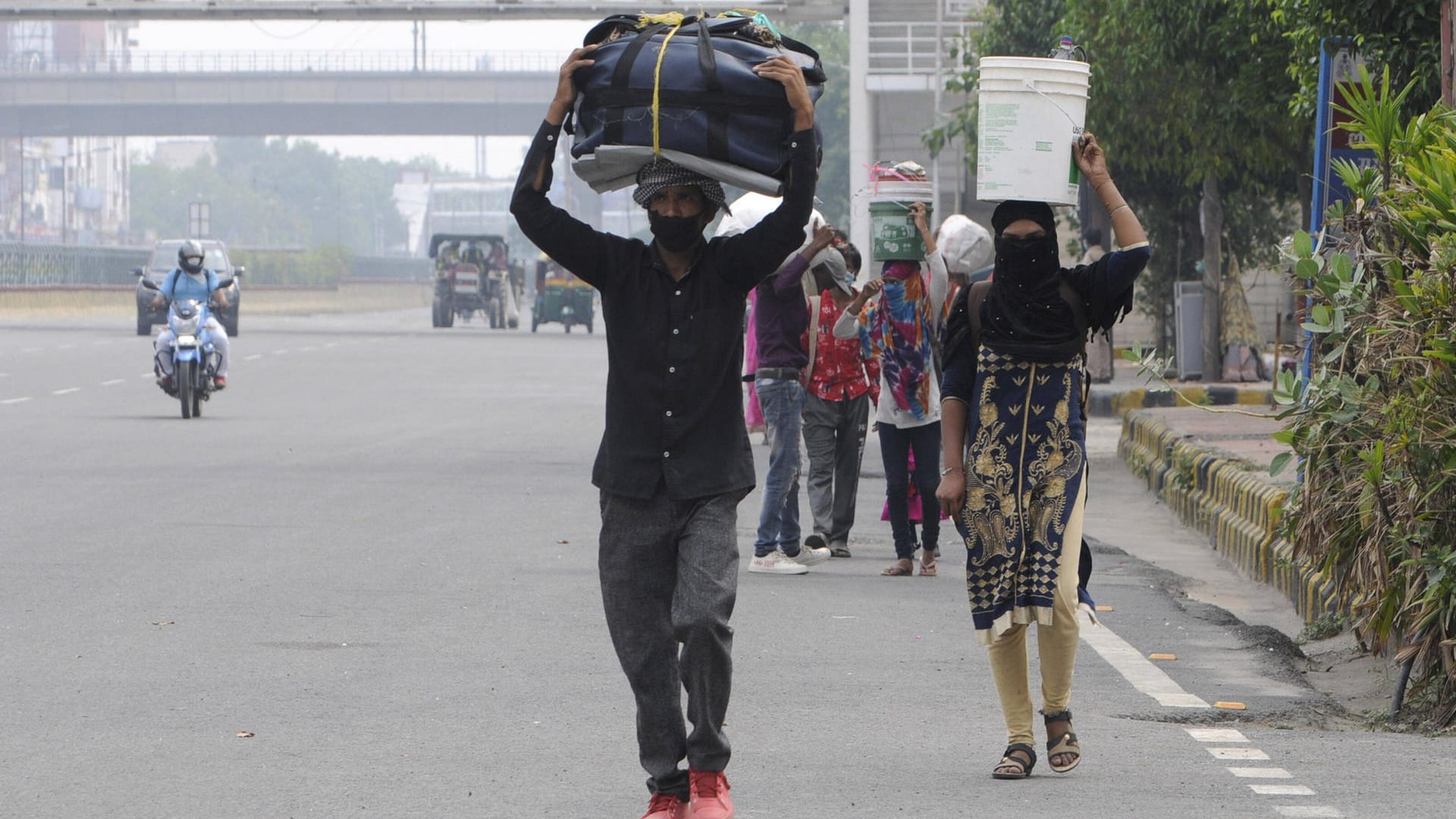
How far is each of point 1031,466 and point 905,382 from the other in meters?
4.24

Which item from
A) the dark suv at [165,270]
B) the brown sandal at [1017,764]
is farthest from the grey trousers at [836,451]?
the dark suv at [165,270]

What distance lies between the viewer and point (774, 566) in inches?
408

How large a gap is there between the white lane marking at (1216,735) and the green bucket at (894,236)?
12.2 ft

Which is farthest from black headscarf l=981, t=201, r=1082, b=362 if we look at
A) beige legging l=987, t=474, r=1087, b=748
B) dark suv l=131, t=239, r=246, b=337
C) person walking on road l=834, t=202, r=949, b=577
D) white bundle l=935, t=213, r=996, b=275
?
dark suv l=131, t=239, r=246, b=337

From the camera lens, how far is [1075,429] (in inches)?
231

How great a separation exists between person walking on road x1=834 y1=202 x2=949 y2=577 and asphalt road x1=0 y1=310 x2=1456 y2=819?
0.35 metres

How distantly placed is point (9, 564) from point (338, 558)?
157cm

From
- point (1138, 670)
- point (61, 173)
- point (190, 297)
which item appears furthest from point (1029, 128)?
point (61, 173)

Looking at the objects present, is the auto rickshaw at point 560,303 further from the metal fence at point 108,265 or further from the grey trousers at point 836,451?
the grey trousers at point 836,451

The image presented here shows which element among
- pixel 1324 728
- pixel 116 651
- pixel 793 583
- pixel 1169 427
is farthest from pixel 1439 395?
pixel 1169 427

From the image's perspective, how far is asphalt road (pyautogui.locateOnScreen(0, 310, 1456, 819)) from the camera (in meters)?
5.59

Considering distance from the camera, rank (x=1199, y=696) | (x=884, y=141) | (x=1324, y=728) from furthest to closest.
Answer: (x=884, y=141)
(x=1199, y=696)
(x=1324, y=728)

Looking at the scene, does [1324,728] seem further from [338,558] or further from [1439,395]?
[338,558]

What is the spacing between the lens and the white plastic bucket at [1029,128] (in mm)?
5840
